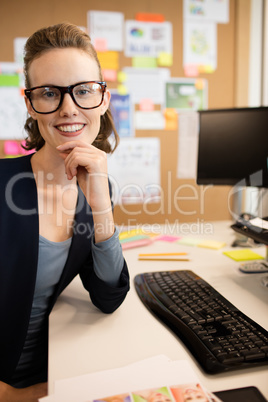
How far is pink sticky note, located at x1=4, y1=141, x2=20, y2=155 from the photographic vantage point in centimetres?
216

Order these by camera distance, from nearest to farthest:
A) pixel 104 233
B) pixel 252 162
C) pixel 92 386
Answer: pixel 92 386
pixel 104 233
pixel 252 162

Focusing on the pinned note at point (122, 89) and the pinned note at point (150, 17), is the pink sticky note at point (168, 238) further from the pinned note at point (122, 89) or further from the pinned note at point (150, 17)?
the pinned note at point (150, 17)

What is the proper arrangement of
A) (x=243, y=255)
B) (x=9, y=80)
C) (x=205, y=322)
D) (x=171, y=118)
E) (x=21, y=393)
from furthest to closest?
1. (x=171, y=118)
2. (x=9, y=80)
3. (x=243, y=255)
4. (x=21, y=393)
5. (x=205, y=322)

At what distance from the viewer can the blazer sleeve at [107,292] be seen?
823mm

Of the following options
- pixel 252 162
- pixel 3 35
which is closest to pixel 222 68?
pixel 252 162

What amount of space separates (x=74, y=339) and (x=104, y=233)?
0.85ft

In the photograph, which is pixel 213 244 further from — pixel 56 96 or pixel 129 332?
pixel 56 96

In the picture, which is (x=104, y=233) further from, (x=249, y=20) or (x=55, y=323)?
(x=249, y=20)

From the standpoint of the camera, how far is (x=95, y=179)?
2.94 feet

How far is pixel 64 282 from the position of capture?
940mm

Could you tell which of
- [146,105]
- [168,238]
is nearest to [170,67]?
[146,105]

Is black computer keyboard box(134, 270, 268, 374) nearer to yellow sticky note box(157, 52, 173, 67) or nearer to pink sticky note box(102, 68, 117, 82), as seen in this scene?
pink sticky note box(102, 68, 117, 82)

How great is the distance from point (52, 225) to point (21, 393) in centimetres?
42

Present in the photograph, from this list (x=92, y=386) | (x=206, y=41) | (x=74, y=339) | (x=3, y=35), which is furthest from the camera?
(x=206, y=41)
